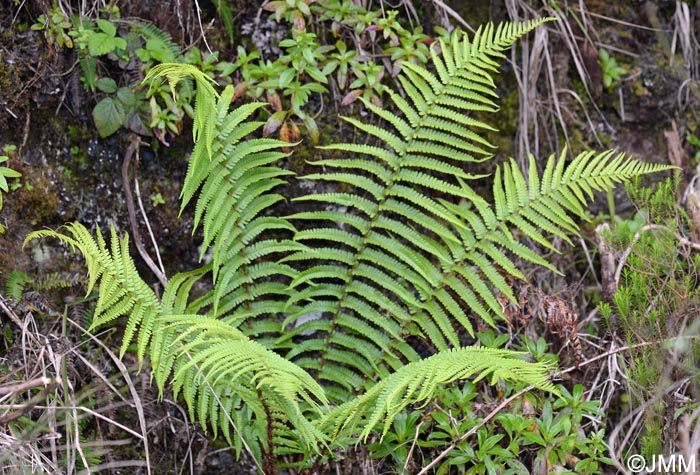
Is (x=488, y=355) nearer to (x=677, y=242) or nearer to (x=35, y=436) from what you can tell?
(x=677, y=242)

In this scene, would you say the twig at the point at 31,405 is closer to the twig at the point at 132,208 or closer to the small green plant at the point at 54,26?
the twig at the point at 132,208

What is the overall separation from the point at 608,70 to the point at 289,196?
1705 millimetres

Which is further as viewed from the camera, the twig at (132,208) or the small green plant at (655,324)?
the twig at (132,208)

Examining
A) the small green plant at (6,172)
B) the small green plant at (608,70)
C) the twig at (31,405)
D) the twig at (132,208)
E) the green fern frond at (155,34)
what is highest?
the green fern frond at (155,34)

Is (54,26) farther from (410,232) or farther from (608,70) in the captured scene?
(608,70)

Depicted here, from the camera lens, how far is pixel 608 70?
3.50m

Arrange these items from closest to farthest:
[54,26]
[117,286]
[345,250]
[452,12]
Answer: [117,286], [54,26], [345,250], [452,12]

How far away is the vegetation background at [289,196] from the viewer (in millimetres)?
2473

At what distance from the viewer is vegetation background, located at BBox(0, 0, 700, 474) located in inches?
97.3

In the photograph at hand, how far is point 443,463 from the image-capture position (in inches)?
97.8

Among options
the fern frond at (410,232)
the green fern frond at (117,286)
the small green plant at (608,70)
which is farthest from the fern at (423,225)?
the small green plant at (608,70)

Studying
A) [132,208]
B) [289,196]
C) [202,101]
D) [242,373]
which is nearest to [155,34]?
[202,101]

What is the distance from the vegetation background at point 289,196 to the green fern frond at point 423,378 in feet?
0.67

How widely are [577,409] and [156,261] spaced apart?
168 cm
